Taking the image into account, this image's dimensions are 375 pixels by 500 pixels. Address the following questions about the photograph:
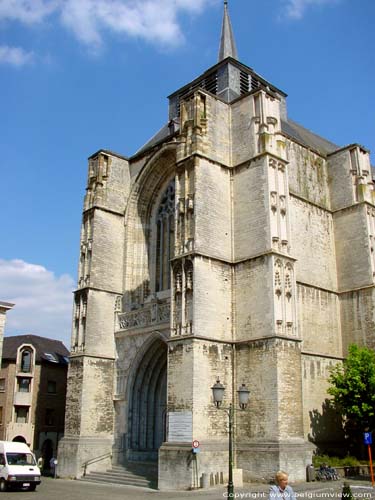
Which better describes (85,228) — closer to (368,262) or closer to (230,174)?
(230,174)

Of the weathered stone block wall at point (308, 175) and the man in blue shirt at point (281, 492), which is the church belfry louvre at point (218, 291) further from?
the man in blue shirt at point (281, 492)

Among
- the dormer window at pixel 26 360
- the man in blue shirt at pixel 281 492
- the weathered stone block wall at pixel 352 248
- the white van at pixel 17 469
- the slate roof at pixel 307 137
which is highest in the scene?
the slate roof at pixel 307 137

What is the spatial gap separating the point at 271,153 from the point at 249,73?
31.3 feet

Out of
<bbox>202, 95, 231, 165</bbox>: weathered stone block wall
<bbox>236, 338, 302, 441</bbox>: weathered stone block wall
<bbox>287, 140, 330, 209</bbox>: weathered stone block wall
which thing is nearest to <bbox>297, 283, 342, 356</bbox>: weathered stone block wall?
<bbox>236, 338, 302, 441</bbox>: weathered stone block wall

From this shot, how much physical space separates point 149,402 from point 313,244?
9.30 m

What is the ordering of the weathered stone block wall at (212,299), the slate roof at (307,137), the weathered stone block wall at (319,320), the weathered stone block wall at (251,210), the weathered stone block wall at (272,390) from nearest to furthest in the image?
the weathered stone block wall at (272,390)
the weathered stone block wall at (212,299)
the weathered stone block wall at (251,210)
the weathered stone block wall at (319,320)
the slate roof at (307,137)

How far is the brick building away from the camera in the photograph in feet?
103

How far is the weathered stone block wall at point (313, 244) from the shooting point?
72.0 feet

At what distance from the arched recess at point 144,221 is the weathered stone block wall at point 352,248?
7.92 metres

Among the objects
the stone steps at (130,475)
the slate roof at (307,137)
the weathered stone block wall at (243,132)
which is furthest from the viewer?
the slate roof at (307,137)

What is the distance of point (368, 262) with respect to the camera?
22.5 meters

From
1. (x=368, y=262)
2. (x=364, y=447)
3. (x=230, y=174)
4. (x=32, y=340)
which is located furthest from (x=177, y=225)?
(x=32, y=340)

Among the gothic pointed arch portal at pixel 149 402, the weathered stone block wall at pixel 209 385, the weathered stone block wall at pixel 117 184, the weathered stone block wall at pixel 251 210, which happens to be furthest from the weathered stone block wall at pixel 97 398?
the weathered stone block wall at pixel 251 210

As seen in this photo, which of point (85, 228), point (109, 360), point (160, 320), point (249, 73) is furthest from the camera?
point (249, 73)
